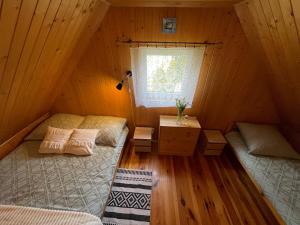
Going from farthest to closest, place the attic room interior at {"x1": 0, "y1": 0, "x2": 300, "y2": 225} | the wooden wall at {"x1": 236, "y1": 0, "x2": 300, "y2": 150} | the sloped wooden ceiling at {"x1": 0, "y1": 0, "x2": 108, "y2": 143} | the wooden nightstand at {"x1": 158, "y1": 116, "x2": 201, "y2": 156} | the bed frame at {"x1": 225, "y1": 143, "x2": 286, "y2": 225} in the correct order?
the wooden nightstand at {"x1": 158, "y1": 116, "x2": 201, "y2": 156} < the bed frame at {"x1": 225, "y1": 143, "x2": 286, "y2": 225} < the attic room interior at {"x1": 0, "y1": 0, "x2": 300, "y2": 225} < the wooden wall at {"x1": 236, "y1": 0, "x2": 300, "y2": 150} < the sloped wooden ceiling at {"x1": 0, "y1": 0, "x2": 108, "y2": 143}

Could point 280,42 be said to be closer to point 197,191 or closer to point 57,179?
point 197,191

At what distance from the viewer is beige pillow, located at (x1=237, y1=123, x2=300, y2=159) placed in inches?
76.1

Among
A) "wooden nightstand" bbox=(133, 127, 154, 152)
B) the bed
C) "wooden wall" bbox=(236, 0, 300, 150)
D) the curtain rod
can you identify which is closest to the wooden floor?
"wooden nightstand" bbox=(133, 127, 154, 152)

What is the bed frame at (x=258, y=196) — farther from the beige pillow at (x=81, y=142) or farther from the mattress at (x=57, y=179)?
the beige pillow at (x=81, y=142)

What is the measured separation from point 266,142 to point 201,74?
1.23m

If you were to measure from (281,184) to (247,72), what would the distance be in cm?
137

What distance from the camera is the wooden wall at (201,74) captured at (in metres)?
1.74

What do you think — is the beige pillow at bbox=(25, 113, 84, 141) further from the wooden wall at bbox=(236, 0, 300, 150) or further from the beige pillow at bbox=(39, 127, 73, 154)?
the wooden wall at bbox=(236, 0, 300, 150)

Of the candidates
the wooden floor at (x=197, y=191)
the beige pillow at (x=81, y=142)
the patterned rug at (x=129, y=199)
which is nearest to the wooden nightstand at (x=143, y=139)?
the wooden floor at (x=197, y=191)

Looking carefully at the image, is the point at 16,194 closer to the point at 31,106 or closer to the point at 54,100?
the point at 31,106

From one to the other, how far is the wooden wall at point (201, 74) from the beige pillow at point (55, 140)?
2.04 feet

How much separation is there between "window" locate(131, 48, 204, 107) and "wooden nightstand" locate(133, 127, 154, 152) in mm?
441

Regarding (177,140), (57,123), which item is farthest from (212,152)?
(57,123)

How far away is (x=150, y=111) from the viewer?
8.07ft
